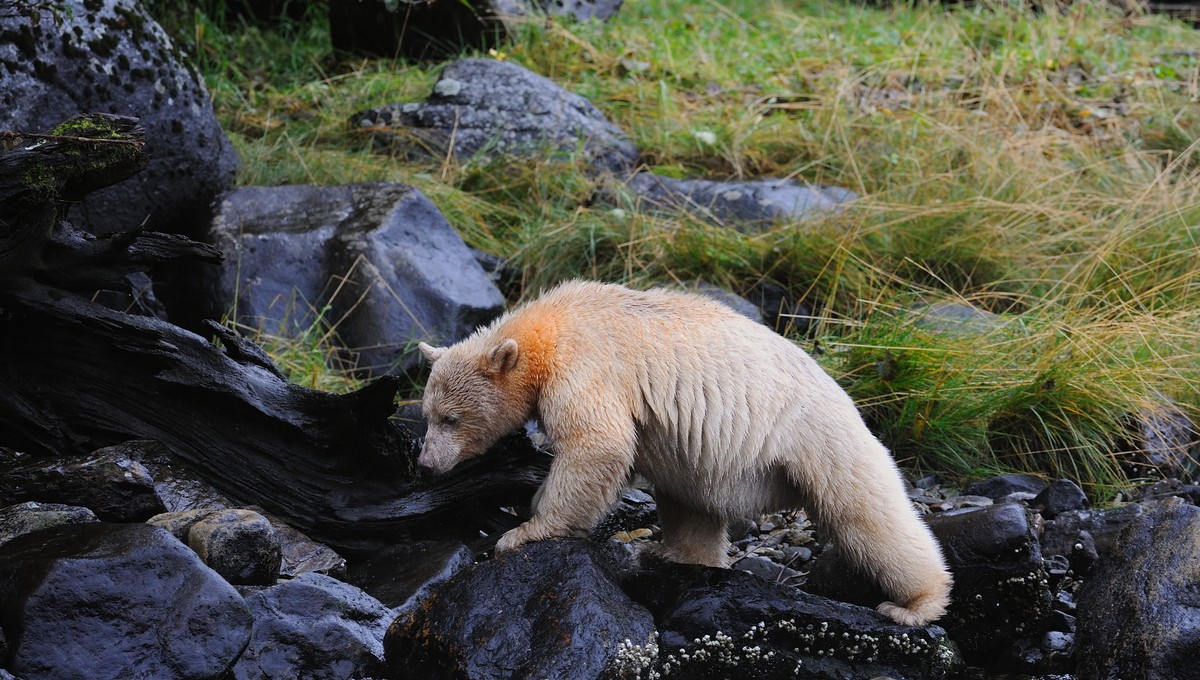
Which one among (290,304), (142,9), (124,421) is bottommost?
(290,304)

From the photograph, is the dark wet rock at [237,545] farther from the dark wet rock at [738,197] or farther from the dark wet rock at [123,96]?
the dark wet rock at [738,197]

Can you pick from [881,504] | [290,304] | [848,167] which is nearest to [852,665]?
[881,504]

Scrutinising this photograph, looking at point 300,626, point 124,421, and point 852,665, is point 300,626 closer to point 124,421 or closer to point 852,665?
point 124,421

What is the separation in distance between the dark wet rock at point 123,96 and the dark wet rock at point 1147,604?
5.21 meters

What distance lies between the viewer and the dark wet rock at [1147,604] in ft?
13.4

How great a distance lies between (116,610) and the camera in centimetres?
380

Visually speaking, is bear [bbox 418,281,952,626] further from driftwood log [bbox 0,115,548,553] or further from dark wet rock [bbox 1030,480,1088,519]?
dark wet rock [bbox 1030,480,1088,519]

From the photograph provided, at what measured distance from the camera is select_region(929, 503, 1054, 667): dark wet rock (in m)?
4.64

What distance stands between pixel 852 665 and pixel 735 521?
3.17ft

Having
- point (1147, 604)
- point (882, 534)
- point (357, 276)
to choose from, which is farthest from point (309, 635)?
point (357, 276)

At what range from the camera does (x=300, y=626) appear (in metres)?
4.15

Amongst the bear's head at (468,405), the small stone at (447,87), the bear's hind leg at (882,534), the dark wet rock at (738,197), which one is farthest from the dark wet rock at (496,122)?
the bear's hind leg at (882,534)

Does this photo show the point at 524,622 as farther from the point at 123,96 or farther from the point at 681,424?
the point at 123,96

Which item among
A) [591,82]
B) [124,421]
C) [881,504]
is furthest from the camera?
[591,82]
